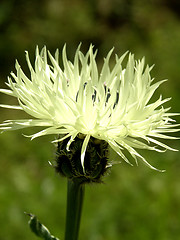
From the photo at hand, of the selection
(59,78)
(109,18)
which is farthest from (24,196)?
(109,18)

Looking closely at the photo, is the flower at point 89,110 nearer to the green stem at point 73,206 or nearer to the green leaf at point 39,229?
the green stem at point 73,206

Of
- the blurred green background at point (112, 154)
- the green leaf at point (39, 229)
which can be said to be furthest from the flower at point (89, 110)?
the green leaf at point (39, 229)

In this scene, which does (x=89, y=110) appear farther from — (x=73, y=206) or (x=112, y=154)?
(x=112, y=154)

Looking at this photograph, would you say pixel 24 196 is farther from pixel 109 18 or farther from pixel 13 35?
pixel 109 18

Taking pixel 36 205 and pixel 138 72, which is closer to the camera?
pixel 138 72

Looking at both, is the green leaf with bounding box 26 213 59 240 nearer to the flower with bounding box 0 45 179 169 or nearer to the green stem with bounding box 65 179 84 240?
the green stem with bounding box 65 179 84 240

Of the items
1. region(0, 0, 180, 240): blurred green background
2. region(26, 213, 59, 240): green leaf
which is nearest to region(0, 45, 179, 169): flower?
region(0, 0, 180, 240): blurred green background

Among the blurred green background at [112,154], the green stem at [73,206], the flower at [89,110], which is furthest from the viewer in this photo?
the blurred green background at [112,154]
